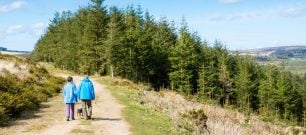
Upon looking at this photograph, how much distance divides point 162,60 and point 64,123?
158 ft

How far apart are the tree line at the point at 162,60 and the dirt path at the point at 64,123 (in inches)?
1260

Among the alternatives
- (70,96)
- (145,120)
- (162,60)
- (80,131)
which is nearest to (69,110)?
(70,96)

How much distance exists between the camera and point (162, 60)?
66.2m

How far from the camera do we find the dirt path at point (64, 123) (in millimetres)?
16734

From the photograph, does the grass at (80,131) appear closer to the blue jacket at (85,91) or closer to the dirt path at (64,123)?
the dirt path at (64,123)

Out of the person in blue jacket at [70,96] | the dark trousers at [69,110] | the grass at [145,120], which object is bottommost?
the grass at [145,120]

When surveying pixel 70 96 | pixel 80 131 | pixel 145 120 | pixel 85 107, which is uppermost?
pixel 70 96

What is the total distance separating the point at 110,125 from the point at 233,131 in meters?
5.14

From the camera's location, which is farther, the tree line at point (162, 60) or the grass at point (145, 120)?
the tree line at point (162, 60)

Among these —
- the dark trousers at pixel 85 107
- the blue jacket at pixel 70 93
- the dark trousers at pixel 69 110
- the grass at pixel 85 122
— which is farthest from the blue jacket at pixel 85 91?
the grass at pixel 85 122

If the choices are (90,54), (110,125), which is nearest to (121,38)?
(90,54)

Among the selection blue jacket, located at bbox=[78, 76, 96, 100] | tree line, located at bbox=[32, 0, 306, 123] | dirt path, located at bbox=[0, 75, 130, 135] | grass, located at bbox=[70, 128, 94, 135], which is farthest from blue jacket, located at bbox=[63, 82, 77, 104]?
tree line, located at bbox=[32, 0, 306, 123]

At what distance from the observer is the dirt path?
54.9 ft

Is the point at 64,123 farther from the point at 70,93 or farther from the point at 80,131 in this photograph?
the point at 80,131
